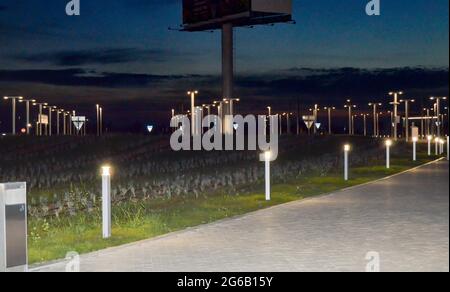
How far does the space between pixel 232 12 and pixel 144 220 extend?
69760mm

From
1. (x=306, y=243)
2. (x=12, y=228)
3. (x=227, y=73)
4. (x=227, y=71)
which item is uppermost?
(x=227, y=71)

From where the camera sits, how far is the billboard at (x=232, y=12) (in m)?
81.6

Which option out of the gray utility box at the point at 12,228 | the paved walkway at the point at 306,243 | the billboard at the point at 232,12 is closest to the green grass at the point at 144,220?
the paved walkway at the point at 306,243

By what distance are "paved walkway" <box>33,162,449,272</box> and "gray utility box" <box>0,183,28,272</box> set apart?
668 mm

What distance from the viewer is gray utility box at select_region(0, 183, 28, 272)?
29.7 feet

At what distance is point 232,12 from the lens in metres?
82.3

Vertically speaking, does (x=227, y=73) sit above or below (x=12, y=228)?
above

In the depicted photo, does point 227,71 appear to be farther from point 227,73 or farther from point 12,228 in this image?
point 12,228

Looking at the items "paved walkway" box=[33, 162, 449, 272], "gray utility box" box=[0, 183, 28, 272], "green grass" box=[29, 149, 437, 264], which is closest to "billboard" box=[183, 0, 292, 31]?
"green grass" box=[29, 149, 437, 264]

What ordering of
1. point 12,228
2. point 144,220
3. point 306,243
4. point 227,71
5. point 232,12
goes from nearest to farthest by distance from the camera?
point 12,228 → point 306,243 → point 144,220 → point 227,71 → point 232,12

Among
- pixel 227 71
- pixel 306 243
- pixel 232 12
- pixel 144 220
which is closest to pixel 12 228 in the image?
pixel 306 243

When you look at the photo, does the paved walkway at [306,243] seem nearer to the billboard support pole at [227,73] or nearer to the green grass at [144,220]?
the green grass at [144,220]

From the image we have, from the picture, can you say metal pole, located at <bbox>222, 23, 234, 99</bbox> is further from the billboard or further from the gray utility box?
the gray utility box

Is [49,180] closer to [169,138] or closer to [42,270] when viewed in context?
[42,270]
